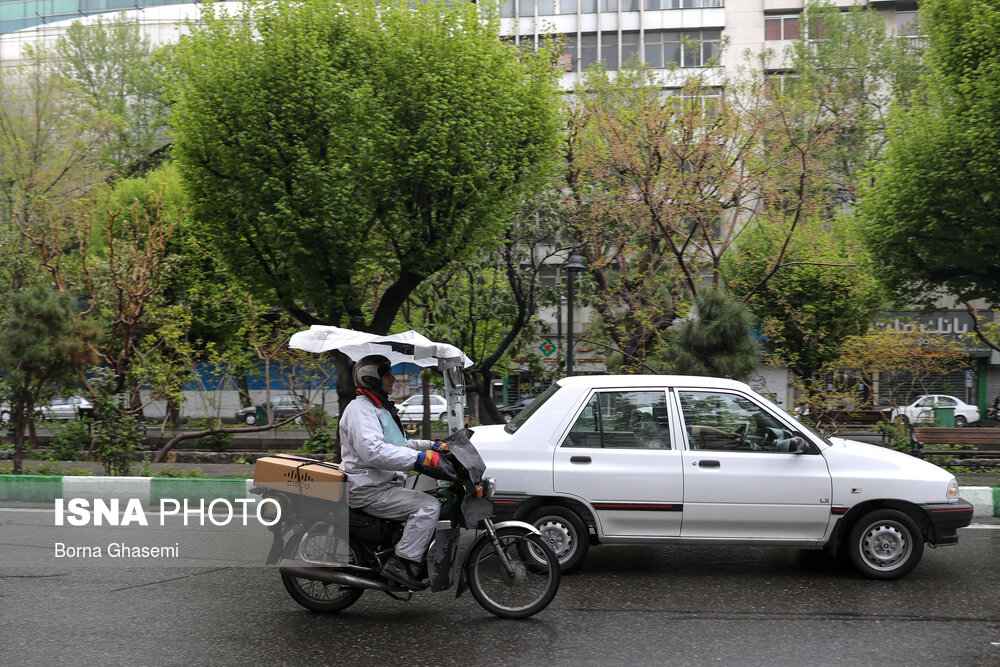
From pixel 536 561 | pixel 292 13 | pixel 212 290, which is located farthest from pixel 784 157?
pixel 212 290

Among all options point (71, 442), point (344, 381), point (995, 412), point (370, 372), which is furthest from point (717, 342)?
point (995, 412)

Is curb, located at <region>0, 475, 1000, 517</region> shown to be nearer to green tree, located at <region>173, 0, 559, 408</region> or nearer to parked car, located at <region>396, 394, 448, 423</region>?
green tree, located at <region>173, 0, 559, 408</region>

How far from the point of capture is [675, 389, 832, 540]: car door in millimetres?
7164

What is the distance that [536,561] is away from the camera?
5945 millimetres

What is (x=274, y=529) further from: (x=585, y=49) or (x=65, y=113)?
(x=585, y=49)

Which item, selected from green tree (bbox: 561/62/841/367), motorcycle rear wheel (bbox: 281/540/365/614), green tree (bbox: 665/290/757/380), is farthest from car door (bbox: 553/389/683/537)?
green tree (bbox: 561/62/841/367)

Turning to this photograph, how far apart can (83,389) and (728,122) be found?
12.7 m

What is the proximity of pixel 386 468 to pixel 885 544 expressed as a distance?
4.31 m

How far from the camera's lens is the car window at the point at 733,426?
7305 mm

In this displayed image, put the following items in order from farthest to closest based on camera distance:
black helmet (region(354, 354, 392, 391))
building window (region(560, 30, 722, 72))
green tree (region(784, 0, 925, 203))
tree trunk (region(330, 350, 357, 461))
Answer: building window (region(560, 30, 722, 72)), green tree (region(784, 0, 925, 203)), tree trunk (region(330, 350, 357, 461)), black helmet (region(354, 354, 392, 391))

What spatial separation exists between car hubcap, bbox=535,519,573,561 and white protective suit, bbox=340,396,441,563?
5.42 ft

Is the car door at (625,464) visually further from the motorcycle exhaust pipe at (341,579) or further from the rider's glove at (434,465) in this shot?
the motorcycle exhaust pipe at (341,579)

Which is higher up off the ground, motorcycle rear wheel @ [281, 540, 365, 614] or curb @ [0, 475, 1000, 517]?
motorcycle rear wheel @ [281, 540, 365, 614]

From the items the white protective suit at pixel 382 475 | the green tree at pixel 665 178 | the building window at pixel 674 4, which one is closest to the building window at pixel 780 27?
the building window at pixel 674 4
